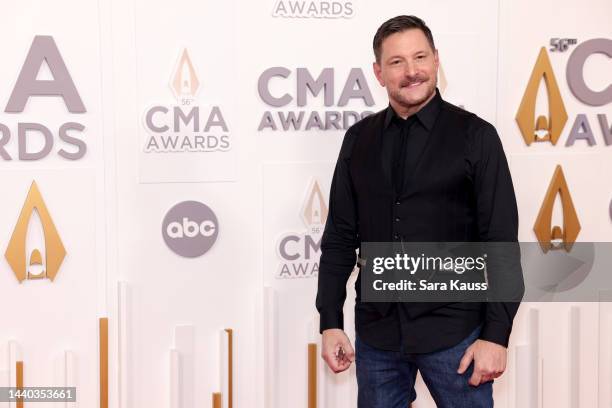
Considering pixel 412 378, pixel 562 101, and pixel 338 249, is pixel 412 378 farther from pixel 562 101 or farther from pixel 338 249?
pixel 562 101

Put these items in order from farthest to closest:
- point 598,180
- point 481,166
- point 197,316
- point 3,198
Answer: point 598,180
point 197,316
point 3,198
point 481,166

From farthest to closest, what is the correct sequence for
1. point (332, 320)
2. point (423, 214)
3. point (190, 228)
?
1. point (190, 228)
2. point (332, 320)
3. point (423, 214)

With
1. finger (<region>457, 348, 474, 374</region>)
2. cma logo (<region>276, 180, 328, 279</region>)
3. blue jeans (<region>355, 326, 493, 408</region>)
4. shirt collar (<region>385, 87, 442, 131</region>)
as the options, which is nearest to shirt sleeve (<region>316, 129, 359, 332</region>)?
blue jeans (<region>355, 326, 493, 408</region>)

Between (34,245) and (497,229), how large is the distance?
4.75 feet

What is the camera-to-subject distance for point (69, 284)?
7.75ft

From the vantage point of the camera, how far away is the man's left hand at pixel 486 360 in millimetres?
1730

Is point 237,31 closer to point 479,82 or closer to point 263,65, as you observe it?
point 263,65

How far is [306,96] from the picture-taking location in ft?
8.12

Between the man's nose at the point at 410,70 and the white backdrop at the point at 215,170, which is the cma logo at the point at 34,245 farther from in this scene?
the man's nose at the point at 410,70

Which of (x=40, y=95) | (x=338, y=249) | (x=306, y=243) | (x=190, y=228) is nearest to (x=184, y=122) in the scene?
(x=190, y=228)

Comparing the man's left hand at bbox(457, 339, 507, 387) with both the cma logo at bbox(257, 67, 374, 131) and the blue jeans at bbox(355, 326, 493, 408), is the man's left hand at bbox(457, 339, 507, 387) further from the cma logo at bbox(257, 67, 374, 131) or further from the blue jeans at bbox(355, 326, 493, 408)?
the cma logo at bbox(257, 67, 374, 131)

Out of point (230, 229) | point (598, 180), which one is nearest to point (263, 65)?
point (230, 229)

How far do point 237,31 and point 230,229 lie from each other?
66 cm

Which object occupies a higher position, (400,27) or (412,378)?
(400,27)
